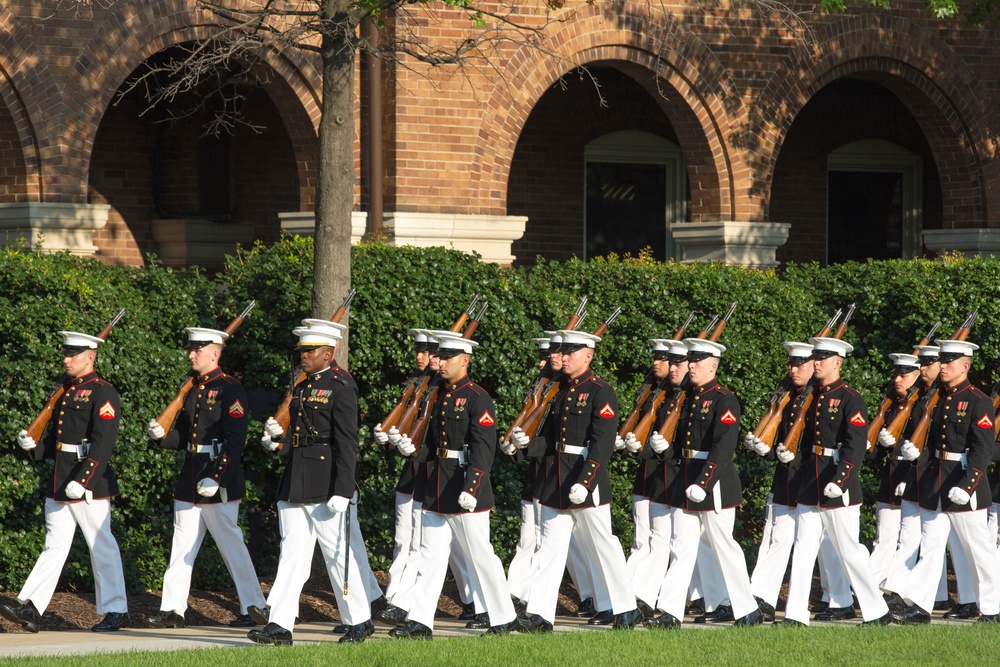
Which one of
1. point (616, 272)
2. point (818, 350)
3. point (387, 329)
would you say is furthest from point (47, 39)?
point (818, 350)

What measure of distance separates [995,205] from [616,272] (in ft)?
20.9

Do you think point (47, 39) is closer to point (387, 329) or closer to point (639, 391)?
point (387, 329)

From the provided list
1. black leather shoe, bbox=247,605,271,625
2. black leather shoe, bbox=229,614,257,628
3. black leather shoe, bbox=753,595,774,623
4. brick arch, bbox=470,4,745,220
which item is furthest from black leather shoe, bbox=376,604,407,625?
brick arch, bbox=470,4,745,220

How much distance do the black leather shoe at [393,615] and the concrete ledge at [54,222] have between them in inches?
215

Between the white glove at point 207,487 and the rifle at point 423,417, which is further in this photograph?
the rifle at point 423,417

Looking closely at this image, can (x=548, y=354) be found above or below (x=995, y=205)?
below

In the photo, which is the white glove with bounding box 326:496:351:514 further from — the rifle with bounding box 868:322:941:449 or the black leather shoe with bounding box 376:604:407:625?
the rifle with bounding box 868:322:941:449

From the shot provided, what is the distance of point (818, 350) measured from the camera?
Result: 9.86 metres

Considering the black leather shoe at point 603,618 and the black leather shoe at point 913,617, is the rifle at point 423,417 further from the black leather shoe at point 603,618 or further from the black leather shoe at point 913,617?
the black leather shoe at point 913,617

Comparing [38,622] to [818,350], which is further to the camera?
[818,350]

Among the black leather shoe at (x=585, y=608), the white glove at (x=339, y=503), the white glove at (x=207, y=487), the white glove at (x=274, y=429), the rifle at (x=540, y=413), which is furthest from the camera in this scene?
the black leather shoe at (x=585, y=608)

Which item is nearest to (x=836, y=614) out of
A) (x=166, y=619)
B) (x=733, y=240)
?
(x=166, y=619)

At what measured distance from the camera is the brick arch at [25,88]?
12867 mm

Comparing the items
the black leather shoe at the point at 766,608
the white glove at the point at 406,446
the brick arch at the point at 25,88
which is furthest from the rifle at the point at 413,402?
the brick arch at the point at 25,88
